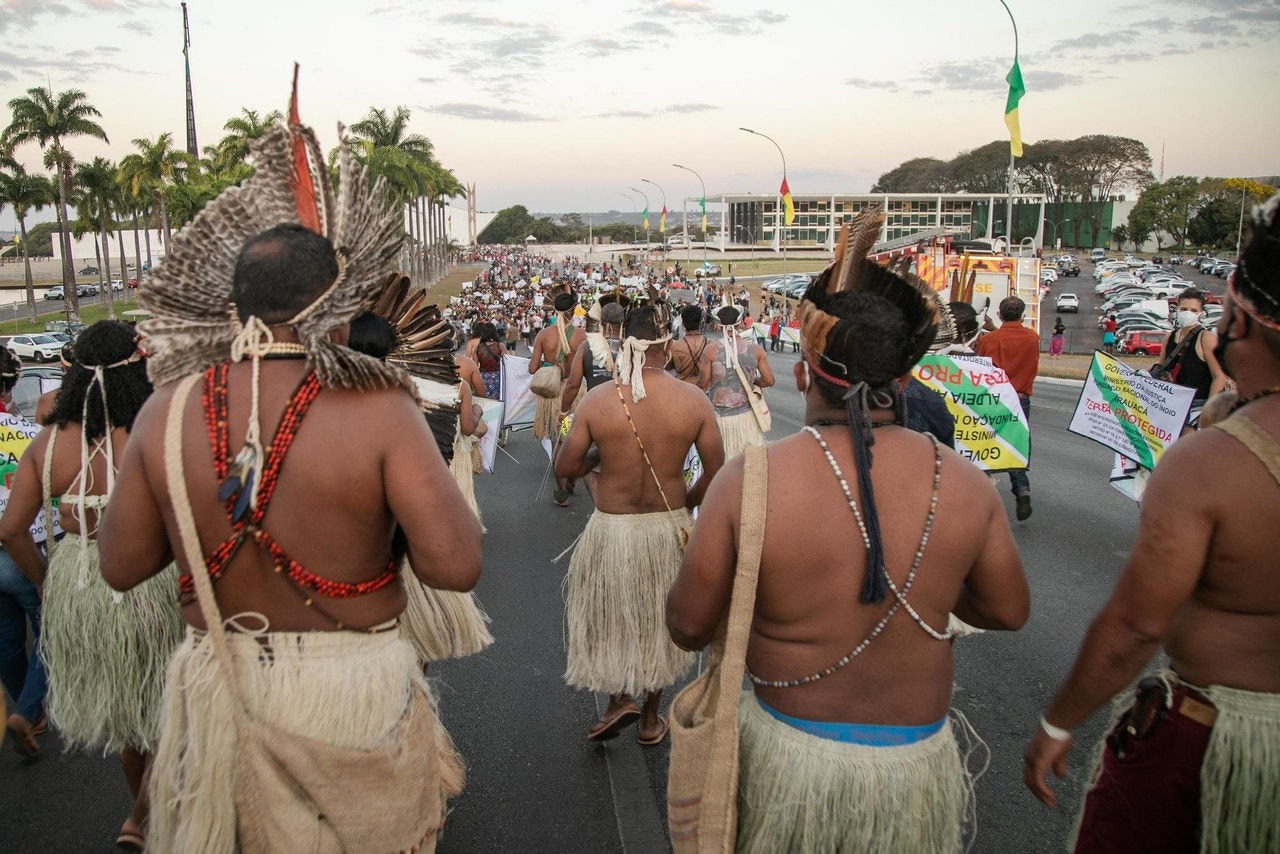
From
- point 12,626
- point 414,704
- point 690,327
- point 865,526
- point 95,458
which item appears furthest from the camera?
point 690,327

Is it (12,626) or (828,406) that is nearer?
(828,406)

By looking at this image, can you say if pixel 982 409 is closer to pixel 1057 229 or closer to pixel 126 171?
pixel 126 171

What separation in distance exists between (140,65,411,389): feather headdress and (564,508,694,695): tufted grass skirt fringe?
2.16m

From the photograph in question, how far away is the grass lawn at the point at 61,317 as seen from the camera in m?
47.5

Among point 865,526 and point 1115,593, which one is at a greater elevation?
point 865,526

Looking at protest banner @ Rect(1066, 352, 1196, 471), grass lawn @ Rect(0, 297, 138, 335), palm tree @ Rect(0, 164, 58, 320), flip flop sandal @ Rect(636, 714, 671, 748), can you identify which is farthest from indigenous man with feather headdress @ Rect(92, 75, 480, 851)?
palm tree @ Rect(0, 164, 58, 320)

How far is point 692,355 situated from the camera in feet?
26.0

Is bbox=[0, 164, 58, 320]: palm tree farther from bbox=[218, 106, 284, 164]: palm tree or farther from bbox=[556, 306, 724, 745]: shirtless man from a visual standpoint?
bbox=[556, 306, 724, 745]: shirtless man

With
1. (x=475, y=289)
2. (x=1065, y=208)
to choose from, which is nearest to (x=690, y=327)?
(x=475, y=289)

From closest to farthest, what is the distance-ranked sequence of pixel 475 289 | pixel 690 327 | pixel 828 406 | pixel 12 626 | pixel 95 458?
pixel 828 406 < pixel 95 458 < pixel 12 626 < pixel 690 327 < pixel 475 289

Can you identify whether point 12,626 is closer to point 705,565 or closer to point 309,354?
point 309,354

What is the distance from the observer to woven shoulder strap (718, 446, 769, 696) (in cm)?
206

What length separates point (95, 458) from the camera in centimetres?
347

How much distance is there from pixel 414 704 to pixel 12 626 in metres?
2.99
